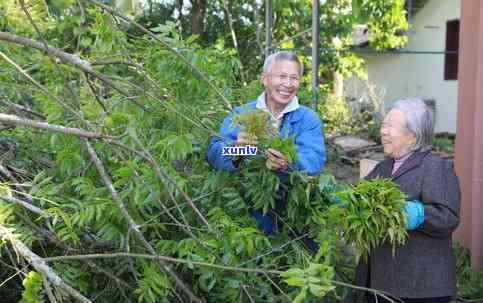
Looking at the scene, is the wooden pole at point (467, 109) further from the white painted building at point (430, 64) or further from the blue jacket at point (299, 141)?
the white painted building at point (430, 64)

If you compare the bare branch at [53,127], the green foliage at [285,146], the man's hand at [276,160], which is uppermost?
the bare branch at [53,127]

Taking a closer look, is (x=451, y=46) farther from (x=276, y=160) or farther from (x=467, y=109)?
(x=276, y=160)

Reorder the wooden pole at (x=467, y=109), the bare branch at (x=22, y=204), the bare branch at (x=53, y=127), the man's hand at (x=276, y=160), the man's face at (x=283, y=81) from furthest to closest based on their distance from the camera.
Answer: the wooden pole at (x=467, y=109)
the man's face at (x=283, y=81)
the man's hand at (x=276, y=160)
the bare branch at (x=22, y=204)
the bare branch at (x=53, y=127)

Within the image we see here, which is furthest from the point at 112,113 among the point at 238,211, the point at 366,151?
the point at 366,151

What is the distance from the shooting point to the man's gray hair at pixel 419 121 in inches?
108

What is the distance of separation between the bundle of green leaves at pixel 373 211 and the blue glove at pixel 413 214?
0.09 meters

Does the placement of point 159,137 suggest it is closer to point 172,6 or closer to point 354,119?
point 172,6

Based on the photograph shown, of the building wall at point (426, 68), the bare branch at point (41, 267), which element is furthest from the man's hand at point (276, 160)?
the building wall at point (426, 68)

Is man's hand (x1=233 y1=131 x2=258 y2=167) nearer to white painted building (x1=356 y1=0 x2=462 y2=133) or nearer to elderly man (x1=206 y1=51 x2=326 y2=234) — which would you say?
elderly man (x1=206 y1=51 x2=326 y2=234)

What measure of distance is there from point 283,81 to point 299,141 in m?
0.30

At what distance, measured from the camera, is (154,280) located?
96.5 inches

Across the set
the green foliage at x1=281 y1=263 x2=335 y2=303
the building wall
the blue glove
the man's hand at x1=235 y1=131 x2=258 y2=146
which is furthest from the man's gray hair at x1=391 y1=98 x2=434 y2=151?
the building wall

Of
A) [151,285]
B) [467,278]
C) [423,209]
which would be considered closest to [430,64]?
[467,278]

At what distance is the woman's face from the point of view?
9.02ft
